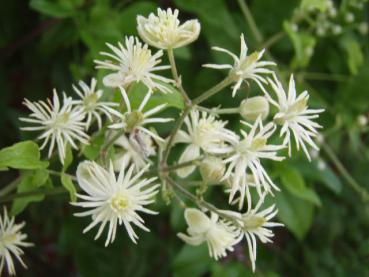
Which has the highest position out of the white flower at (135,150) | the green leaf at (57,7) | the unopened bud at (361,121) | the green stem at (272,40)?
the green leaf at (57,7)

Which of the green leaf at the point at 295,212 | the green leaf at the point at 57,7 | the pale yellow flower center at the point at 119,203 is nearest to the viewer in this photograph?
the pale yellow flower center at the point at 119,203

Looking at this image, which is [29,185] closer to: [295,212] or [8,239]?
[8,239]

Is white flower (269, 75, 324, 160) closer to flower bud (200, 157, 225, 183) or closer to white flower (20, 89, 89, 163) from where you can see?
flower bud (200, 157, 225, 183)

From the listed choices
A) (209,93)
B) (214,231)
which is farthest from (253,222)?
(209,93)

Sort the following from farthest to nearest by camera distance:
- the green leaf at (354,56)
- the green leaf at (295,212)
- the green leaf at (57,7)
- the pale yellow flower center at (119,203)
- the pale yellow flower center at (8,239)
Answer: the green leaf at (354,56) < the green leaf at (295,212) < the green leaf at (57,7) < the pale yellow flower center at (8,239) < the pale yellow flower center at (119,203)

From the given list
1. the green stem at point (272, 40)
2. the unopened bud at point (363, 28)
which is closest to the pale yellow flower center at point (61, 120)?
the green stem at point (272, 40)

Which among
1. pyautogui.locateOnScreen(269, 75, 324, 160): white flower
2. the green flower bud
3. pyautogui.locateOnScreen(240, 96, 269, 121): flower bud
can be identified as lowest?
pyautogui.locateOnScreen(269, 75, 324, 160): white flower

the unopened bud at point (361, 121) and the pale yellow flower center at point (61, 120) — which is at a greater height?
the unopened bud at point (361, 121)

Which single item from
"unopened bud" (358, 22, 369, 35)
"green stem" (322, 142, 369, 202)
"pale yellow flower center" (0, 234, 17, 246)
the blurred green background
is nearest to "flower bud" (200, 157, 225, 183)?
"pale yellow flower center" (0, 234, 17, 246)

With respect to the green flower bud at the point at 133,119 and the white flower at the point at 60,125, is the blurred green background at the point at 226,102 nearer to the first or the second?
the white flower at the point at 60,125
